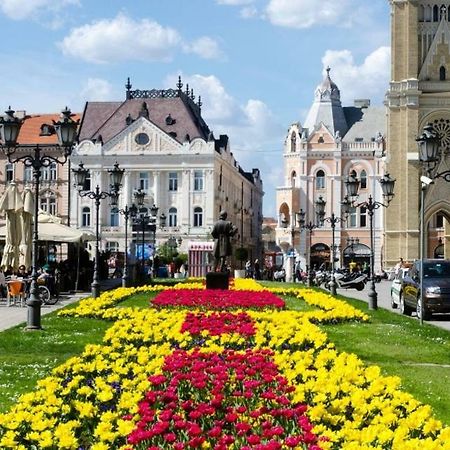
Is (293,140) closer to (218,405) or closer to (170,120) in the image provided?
(170,120)

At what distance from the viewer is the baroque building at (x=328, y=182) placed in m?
88.2

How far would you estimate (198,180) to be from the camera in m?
77.1

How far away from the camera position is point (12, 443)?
6559mm

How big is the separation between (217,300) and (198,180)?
54.5 metres

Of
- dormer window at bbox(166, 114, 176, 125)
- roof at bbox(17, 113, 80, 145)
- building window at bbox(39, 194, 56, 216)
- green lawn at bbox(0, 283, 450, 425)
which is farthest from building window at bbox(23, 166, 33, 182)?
green lawn at bbox(0, 283, 450, 425)

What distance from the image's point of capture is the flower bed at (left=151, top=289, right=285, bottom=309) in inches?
870

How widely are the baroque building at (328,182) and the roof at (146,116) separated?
12862mm

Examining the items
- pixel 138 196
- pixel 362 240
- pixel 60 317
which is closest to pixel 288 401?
pixel 60 317

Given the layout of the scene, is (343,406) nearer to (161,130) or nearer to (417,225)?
(417,225)

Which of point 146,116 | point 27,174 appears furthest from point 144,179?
point 27,174

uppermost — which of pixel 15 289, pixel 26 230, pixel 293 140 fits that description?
pixel 293 140

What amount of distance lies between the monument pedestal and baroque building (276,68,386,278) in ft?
192

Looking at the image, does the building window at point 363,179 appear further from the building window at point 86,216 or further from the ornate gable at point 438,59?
the building window at point 86,216

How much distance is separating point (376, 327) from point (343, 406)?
39.9 ft
